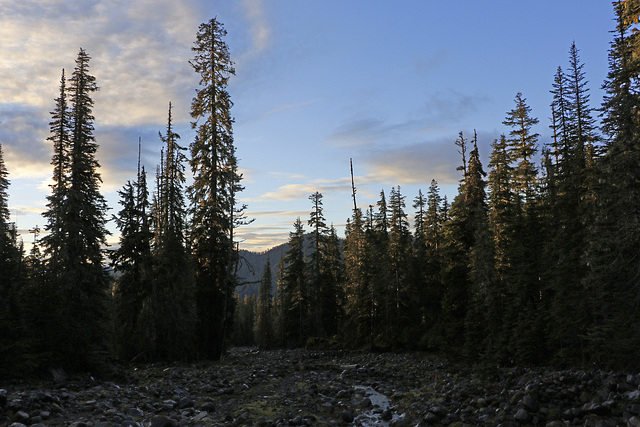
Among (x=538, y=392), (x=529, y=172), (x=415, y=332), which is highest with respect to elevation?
(x=529, y=172)

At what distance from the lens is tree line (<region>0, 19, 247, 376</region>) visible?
55.7 ft

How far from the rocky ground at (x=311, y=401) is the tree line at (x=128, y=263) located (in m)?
2.43

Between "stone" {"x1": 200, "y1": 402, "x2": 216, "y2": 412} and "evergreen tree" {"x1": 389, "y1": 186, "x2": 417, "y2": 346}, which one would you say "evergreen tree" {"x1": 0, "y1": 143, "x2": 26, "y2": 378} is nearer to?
"stone" {"x1": 200, "y1": 402, "x2": 216, "y2": 412}

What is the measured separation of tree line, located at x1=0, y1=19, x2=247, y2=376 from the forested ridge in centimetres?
9

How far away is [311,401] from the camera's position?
47.3 ft

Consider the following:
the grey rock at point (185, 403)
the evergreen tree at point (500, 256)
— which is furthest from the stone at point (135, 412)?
the evergreen tree at point (500, 256)

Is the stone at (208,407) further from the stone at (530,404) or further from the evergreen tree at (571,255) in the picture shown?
the evergreen tree at (571,255)

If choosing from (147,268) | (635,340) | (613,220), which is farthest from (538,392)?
(147,268)

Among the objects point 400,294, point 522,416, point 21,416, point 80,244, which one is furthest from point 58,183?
point 400,294

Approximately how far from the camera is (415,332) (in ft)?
125

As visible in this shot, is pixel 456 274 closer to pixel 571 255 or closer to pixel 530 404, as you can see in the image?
pixel 571 255

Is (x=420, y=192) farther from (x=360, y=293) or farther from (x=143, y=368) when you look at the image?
(x=143, y=368)

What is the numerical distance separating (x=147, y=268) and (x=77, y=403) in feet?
53.1

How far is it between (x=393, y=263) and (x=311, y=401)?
87.4 feet
